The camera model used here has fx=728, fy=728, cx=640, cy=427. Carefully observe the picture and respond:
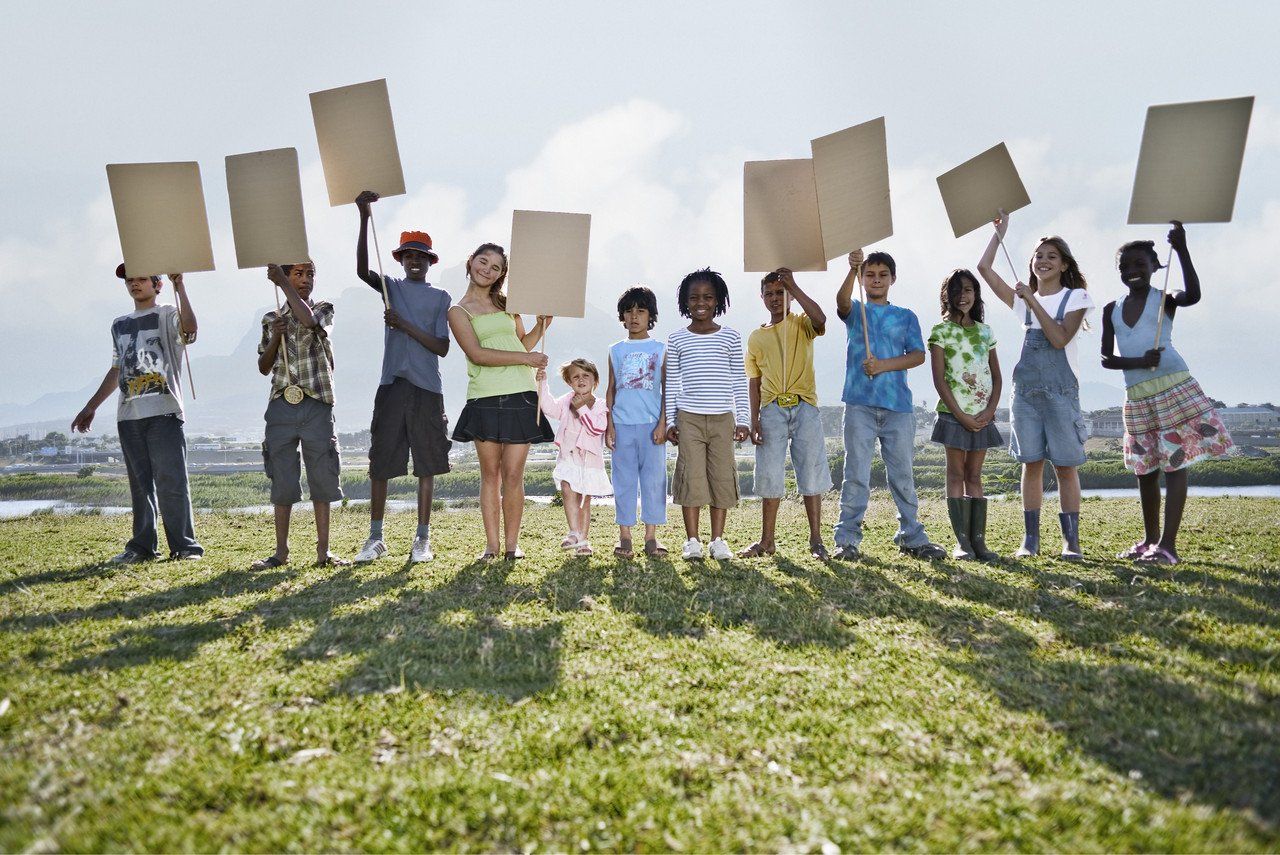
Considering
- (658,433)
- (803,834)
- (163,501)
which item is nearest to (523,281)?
(658,433)

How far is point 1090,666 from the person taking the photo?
12.1 ft

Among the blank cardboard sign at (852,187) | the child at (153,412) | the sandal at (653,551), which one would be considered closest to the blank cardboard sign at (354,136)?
the child at (153,412)

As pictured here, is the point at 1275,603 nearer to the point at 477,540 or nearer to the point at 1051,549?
the point at 1051,549

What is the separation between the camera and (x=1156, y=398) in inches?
269

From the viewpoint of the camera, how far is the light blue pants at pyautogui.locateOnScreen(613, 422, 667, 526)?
24.7 feet

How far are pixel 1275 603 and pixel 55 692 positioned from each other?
7124mm

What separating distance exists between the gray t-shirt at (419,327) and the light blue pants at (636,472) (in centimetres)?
195

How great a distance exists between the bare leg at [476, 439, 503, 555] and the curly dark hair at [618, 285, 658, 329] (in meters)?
1.98

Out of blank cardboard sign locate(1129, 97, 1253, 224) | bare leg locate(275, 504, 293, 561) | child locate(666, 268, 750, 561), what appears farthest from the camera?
child locate(666, 268, 750, 561)

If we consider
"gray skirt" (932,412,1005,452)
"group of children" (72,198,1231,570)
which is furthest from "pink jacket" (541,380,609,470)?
"gray skirt" (932,412,1005,452)

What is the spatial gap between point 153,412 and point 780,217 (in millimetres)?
6716

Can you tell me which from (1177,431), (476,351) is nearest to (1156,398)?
(1177,431)

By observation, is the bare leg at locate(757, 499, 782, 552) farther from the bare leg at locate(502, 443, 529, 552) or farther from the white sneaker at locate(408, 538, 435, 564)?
the white sneaker at locate(408, 538, 435, 564)

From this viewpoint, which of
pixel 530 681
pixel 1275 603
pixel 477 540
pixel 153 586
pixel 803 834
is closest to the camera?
pixel 803 834
